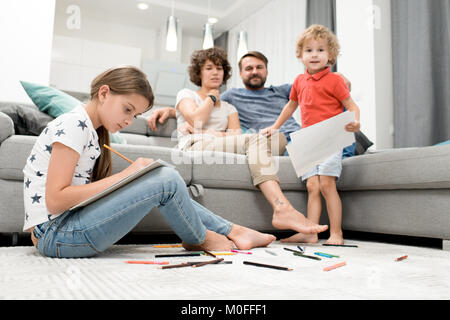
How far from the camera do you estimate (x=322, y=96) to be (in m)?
1.77

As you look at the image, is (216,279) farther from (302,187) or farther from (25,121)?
(25,121)

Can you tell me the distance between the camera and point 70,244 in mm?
981

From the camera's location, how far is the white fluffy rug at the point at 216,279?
2.11ft

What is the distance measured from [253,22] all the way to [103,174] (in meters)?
4.43

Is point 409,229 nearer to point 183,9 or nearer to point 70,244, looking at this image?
point 70,244

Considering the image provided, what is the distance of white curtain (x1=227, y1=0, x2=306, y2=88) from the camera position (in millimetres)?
4180

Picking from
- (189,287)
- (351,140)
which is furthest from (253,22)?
(189,287)

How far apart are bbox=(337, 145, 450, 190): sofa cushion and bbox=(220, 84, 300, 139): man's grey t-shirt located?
565mm

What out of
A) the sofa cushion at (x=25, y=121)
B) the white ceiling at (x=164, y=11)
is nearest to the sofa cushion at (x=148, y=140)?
the sofa cushion at (x=25, y=121)

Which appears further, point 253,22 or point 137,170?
point 253,22

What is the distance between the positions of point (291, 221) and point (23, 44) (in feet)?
9.77

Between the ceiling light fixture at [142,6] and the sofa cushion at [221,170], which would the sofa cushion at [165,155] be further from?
the ceiling light fixture at [142,6]

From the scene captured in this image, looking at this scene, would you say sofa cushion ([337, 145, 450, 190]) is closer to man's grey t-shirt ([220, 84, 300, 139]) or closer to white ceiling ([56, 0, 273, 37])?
man's grey t-shirt ([220, 84, 300, 139])

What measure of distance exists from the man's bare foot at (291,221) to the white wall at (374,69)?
1738 millimetres
